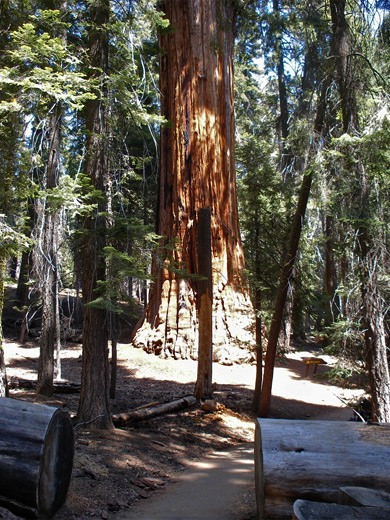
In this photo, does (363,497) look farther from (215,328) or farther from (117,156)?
(215,328)

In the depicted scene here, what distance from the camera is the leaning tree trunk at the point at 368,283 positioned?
8359mm

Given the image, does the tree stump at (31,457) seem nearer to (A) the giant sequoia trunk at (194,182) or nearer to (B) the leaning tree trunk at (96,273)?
(B) the leaning tree trunk at (96,273)

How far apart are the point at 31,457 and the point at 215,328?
1215 cm

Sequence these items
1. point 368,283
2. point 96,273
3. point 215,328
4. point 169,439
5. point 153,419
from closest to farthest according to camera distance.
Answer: point 96,273, point 368,283, point 169,439, point 153,419, point 215,328

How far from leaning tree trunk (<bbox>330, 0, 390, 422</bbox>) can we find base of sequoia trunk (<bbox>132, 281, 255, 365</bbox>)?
7826mm

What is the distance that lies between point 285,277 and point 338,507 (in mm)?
8164

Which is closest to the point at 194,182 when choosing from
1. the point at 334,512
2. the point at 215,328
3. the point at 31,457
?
the point at 215,328

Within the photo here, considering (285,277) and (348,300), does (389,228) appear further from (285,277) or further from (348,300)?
(285,277)

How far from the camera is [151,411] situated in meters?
10.3

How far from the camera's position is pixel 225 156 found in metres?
17.1

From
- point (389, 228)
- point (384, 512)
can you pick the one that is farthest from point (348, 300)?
point (384, 512)

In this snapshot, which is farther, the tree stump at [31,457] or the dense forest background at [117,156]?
the dense forest background at [117,156]

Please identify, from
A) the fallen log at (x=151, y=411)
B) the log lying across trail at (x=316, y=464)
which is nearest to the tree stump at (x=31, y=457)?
the log lying across trail at (x=316, y=464)

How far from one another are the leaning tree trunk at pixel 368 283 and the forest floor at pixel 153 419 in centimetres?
190
